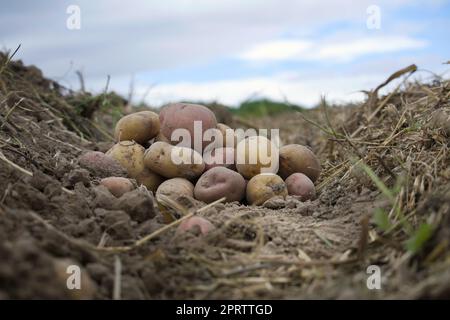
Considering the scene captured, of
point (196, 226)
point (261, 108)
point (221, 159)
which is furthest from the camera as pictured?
point (261, 108)

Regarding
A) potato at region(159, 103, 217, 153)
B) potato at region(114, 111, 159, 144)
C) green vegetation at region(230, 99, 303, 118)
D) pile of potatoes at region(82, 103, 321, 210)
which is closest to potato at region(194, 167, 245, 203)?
pile of potatoes at region(82, 103, 321, 210)

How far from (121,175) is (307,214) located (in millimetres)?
1011

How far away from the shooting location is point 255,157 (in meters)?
2.94

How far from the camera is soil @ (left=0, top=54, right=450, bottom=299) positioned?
1666 mm

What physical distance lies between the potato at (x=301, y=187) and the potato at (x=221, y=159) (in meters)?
0.34

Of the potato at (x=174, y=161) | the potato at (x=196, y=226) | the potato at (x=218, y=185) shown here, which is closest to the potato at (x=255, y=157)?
the potato at (x=218, y=185)

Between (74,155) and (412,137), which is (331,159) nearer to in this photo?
(412,137)

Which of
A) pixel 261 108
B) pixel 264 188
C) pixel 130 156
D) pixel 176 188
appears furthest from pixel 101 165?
pixel 261 108

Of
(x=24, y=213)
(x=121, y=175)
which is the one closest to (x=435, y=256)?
(x=24, y=213)

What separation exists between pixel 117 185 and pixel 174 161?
0.36 metres

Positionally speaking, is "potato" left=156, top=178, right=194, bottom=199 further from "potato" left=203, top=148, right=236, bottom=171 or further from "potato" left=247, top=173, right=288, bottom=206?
"potato" left=247, top=173, right=288, bottom=206

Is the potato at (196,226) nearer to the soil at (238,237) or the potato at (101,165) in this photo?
the soil at (238,237)

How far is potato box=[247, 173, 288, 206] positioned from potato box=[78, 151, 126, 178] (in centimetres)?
69

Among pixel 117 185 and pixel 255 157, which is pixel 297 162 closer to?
pixel 255 157
